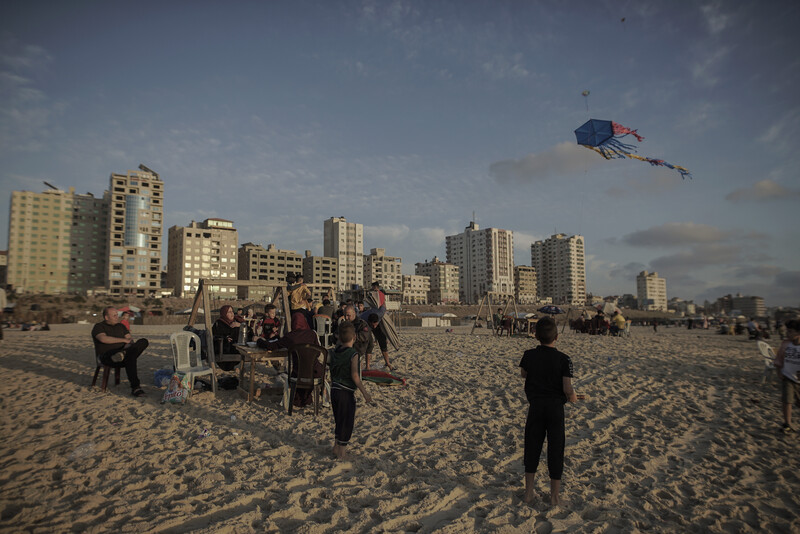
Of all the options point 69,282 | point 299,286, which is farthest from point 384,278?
point 299,286

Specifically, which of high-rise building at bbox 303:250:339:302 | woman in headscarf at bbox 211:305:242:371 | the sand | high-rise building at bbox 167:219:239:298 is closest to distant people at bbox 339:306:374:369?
the sand

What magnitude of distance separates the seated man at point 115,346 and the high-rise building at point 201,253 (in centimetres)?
8744

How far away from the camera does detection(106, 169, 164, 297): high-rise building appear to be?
8244 cm

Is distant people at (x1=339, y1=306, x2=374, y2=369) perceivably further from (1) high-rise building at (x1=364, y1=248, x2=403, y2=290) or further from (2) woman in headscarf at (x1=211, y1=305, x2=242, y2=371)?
(1) high-rise building at (x1=364, y1=248, x2=403, y2=290)

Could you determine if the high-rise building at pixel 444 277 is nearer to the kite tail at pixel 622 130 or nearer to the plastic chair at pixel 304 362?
the kite tail at pixel 622 130

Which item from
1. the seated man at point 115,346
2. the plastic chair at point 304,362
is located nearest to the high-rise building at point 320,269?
the seated man at point 115,346

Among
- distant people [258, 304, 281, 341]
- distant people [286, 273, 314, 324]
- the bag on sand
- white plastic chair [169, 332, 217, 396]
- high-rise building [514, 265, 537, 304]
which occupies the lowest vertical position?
the bag on sand

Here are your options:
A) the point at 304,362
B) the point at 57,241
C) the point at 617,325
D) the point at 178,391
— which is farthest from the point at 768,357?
the point at 57,241

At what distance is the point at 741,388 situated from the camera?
826 centimetres

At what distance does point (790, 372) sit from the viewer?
5.58m

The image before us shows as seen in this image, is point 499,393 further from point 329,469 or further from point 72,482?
point 72,482

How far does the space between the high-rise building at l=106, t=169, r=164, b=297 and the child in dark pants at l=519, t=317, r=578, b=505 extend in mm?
92334

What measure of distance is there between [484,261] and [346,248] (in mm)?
51695

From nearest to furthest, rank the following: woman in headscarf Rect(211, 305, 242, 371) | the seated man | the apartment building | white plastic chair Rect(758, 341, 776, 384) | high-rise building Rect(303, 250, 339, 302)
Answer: the seated man, woman in headscarf Rect(211, 305, 242, 371), white plastic chair Rect(758, 341, 776, 384), high-rise building Rect(303, 250, 339, 302), the apartment building
